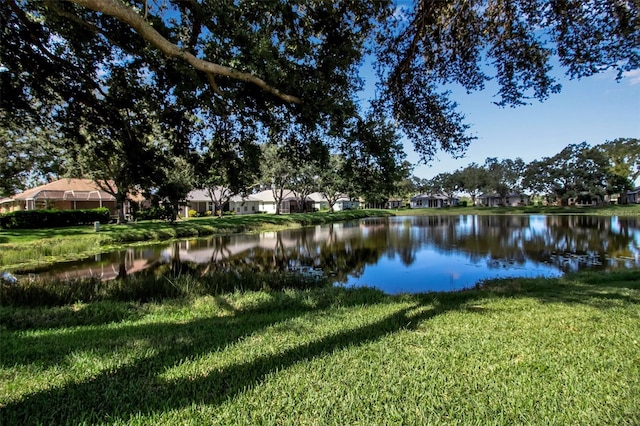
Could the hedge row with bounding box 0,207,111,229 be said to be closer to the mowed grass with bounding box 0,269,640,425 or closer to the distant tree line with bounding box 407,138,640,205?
the mowed grass with bounding box 0,269,640,425

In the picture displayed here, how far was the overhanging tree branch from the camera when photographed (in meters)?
4.31

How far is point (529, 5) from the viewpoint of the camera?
22.4 feet

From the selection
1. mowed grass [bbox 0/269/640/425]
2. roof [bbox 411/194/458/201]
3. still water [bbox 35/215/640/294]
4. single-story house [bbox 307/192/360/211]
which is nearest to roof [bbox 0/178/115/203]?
still water [bbox 35/215/640/294]

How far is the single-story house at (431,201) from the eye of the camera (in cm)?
8206

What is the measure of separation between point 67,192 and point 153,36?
3920 cm

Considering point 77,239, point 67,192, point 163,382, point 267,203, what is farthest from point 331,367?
point 267,203

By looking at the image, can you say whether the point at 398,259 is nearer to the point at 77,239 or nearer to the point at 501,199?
the point at 77,239

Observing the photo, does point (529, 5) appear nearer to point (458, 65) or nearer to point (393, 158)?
point (458, 65)

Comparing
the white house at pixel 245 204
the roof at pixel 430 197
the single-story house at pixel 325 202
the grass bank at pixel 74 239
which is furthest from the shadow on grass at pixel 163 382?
the roof at pixel 430 197

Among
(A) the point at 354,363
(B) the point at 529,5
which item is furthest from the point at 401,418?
(B) the point at 529,5

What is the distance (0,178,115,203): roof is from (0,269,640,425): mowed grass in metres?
37.1

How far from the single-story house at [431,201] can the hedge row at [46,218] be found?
226ft

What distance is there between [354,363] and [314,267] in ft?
35.9

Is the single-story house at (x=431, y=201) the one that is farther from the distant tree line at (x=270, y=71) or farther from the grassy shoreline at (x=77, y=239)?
the distant tree line at (x=270, y=71)
